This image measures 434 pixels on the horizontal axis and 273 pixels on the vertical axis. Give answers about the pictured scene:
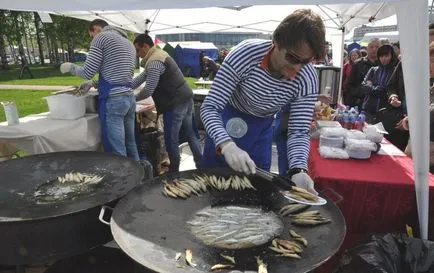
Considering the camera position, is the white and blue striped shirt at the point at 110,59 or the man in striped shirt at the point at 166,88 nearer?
the white and blue striped shirt at the point at 110,59

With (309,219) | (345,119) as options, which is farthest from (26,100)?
(309,219)

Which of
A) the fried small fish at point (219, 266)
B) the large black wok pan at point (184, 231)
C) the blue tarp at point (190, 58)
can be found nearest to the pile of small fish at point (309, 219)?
the large black wok pan at point (184, 231)

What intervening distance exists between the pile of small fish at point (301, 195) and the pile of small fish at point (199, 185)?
28 cm

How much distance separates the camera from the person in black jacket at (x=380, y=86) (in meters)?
5.02

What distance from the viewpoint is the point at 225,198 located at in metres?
1.89

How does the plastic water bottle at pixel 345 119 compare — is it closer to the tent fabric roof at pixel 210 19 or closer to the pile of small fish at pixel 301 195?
the pile of small fish at pixel 301 195

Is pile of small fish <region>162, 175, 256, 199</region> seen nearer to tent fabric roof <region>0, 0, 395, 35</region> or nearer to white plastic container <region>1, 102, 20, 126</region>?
white plastic container <region>1, 102, 20, 126</region>

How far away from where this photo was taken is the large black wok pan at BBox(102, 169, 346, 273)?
1315 mm

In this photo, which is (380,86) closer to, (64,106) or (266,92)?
(266,92)

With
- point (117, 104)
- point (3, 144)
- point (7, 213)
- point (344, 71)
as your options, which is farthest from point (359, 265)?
point (344, 71)

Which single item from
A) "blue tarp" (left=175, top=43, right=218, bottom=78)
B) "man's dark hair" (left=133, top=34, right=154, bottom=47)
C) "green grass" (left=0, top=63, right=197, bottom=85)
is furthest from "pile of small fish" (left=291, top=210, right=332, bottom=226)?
"blue tarp" (left=175, top=43, right=218, bottom=78)

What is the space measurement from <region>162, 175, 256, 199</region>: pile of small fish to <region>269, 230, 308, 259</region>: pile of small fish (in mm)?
549

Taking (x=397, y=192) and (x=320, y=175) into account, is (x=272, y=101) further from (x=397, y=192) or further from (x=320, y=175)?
(x=397, y=192)

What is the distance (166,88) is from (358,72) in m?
3.95
